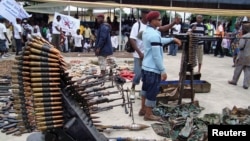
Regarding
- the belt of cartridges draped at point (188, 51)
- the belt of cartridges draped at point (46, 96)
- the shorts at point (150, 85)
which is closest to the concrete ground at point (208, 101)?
the shorts at point (150, 85)

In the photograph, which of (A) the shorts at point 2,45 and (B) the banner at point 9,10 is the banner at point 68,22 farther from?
(B) the banner at point 9,10

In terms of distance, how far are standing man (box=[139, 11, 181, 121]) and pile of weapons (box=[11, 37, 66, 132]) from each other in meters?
2.93

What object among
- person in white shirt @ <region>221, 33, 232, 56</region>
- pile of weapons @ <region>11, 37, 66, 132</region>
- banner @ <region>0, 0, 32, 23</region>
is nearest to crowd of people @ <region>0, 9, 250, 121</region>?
pile of weapons @ <region>11, 37, 66, 132</region>

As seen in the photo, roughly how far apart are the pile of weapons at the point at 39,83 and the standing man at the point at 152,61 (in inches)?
115

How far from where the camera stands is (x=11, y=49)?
16.0 metres

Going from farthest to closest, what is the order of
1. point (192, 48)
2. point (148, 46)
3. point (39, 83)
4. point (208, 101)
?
point (208, 101)
point (192, 48)
point (148, 46)
point (39, 83)

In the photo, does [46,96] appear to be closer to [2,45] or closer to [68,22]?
[68,22]

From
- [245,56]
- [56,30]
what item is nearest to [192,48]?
[245,56]

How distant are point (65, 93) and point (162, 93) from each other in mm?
4605

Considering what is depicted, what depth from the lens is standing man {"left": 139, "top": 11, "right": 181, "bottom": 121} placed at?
525cm

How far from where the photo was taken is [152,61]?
5375 millimetres

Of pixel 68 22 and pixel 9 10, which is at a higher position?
pixel 9 10

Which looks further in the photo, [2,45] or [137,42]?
[2,45]

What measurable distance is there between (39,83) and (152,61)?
3.20 meters
